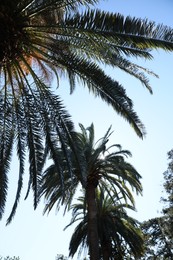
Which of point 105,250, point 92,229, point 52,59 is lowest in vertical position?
point 92,229

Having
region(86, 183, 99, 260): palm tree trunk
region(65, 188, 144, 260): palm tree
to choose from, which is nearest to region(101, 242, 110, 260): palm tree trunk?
region(65, 188, 144, 260): palm tree

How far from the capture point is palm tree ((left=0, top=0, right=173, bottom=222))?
29.0ft

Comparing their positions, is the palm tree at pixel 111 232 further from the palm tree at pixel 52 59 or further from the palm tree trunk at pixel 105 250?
the palm tree at pixel 52 59

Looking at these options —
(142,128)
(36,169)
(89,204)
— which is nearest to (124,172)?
(89,204)

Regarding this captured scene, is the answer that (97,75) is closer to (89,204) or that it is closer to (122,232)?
(89,204)

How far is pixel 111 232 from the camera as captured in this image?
20.8 m

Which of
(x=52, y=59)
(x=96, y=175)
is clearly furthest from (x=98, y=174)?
(x=52, y=59)

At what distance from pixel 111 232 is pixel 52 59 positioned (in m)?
13.7

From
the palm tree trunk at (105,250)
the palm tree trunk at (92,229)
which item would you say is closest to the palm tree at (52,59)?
the palm tree trunk at (92,229)

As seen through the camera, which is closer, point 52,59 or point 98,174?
point 52,59

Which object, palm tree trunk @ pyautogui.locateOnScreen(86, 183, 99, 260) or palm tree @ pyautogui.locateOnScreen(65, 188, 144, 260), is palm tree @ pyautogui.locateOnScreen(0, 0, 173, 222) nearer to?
palm tree trunk @ pyautogui.locateOnScreen(86, 183, 99, 260)

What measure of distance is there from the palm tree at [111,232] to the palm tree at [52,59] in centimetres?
1107

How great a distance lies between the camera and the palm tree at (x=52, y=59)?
8844mm

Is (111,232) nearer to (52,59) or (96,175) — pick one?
(96,175)
